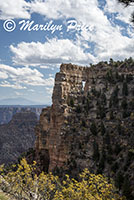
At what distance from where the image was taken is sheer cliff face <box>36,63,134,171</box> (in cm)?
4284

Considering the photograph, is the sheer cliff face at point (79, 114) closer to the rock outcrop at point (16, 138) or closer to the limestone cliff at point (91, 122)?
the limestone cliff at point (91, 122)

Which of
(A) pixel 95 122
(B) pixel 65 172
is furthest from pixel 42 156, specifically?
(A) pixel 95 122

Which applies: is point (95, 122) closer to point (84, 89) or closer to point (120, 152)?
point (120, 152)

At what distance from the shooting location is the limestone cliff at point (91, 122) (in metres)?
37.7

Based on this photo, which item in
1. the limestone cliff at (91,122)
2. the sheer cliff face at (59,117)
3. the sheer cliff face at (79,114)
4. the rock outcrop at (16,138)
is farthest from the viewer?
the rock outcrop at (16,138)

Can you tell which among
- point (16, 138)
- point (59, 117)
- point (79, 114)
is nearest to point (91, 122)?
point (79, 114)

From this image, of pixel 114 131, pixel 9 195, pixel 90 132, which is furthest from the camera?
pixel 90 132

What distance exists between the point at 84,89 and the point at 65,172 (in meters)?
24.2

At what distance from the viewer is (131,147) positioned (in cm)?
3594

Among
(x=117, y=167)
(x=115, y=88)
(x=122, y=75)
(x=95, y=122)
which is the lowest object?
(x=117, y=167)

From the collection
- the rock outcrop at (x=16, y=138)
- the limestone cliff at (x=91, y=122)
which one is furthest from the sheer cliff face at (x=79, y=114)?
the rock outcrop at (x=16, y=138)

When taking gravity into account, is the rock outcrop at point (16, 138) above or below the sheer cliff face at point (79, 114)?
below

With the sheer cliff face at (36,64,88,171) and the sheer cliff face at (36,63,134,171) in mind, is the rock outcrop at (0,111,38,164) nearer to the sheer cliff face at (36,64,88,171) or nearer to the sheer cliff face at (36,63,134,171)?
the sheer cliff face at (36,64,88,171)

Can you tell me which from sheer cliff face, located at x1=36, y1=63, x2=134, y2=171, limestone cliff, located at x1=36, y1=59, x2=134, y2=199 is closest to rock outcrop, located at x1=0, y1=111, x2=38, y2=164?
sheer cliff face, located at x1=36, y1=63, x2=134, y2=171
